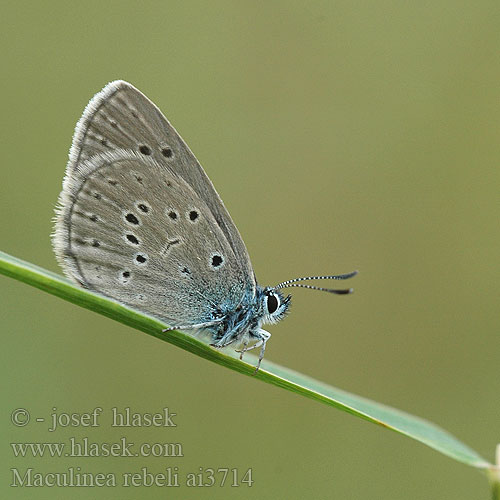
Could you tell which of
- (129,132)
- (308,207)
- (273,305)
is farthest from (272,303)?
(308,207)

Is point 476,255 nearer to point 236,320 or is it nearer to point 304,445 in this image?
point 304,445

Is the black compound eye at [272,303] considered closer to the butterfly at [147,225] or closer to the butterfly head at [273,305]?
the butterfly head at [273,305]

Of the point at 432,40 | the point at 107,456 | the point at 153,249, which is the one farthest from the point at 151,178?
the point at 432,40

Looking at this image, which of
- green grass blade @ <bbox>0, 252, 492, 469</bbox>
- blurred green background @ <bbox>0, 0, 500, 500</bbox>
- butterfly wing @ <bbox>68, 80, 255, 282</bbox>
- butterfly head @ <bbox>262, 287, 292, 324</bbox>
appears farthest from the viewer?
blurred green background @ <bbox>0, 0, 500, 500</bbox>

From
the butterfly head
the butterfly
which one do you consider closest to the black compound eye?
the butterfly head

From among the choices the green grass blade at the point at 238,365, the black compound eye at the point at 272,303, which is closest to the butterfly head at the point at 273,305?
the black compound eye at the point at 272,303

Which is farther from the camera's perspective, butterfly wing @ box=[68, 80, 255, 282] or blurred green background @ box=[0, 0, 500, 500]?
blurred green background @ box=[0, 0, 500, 500]

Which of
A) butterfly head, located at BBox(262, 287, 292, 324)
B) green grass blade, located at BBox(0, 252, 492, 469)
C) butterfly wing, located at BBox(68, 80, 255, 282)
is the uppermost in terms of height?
butterfly wing, located at BBox(68, 80, 255, 282)

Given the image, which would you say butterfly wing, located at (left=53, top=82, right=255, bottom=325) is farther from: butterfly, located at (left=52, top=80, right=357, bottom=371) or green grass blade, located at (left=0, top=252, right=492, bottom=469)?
green grass blade, located at (left=0, top=252, right=492, bottom=469)
